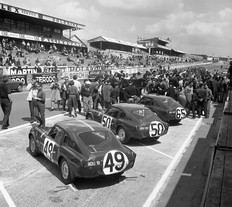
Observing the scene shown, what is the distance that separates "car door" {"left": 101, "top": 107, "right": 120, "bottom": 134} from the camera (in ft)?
34.5

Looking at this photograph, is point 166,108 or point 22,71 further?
point 22,71

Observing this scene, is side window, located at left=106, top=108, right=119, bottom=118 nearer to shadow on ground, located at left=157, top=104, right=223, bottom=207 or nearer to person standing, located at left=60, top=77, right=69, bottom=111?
shadow on ground, located at left=157, top=104, right=223, bottom=207

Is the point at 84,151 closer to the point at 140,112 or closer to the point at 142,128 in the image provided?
the point at 142,128

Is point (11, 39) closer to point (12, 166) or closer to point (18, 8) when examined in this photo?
point (18, 8)

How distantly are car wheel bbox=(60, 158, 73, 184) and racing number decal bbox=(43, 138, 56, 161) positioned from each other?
0.57m

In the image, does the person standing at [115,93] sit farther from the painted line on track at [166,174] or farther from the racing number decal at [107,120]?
the painted line on track at [166,174]

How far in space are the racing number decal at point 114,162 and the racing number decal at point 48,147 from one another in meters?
→ 1.57

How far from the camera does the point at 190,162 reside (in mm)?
8641

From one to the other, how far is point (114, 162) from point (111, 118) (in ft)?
13.7

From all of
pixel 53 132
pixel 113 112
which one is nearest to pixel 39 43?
pixel 113 112

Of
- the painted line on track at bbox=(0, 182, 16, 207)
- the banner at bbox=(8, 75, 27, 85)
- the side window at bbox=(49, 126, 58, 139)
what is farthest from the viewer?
the banner at bbox=(8, 75, 27, 85)

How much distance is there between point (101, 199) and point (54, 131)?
7.79ft

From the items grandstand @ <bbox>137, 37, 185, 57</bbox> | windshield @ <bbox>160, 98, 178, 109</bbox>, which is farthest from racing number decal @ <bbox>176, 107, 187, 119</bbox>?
grandstand @ <bbox>137, 37, 185, 57</bbox>

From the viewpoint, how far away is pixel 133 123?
32.5ft
